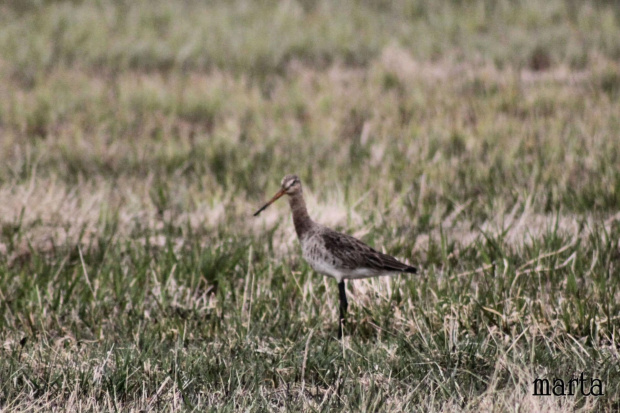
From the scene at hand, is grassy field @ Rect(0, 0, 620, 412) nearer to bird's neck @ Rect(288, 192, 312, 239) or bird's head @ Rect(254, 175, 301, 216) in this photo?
bird's neck @ Rect(288, 192, 312, 239)

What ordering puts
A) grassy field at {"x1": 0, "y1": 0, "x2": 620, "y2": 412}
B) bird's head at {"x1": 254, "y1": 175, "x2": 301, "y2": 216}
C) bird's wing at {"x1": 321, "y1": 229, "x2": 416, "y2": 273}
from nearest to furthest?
grassy field at {"x1": 0, "y1": 0, "x2": 620, "y2": 412}, bird's wing at {"x1": 321, "y1": 229, "x2": 416, "y2": 273}, bird's head at {"x1": 254, "y1": 175, "x2": 301, "y2": 216}

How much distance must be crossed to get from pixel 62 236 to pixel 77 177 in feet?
5.50

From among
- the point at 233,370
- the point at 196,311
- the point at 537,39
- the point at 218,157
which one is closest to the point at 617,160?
the point at 218,157

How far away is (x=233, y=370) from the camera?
13.2ft

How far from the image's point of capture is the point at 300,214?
14.8ft

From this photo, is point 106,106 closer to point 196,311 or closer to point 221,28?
point 221,28

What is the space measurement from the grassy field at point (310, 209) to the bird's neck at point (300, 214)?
496mm

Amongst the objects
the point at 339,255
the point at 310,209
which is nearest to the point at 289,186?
the point at 339,255

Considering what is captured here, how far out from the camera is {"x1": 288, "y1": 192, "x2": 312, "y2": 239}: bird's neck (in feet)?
14.7

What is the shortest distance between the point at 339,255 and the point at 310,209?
2213 mm

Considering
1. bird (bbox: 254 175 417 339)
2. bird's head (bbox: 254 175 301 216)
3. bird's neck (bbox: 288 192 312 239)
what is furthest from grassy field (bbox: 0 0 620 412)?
bird's head (bbox: 254 175 301 216)

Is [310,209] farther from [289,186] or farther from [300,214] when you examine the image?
[289,186]

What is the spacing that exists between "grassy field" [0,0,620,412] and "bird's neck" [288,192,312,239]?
50cm

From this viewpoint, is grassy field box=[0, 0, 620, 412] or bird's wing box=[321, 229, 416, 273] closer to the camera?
grassy field box=[0, 0, 620, 412]
